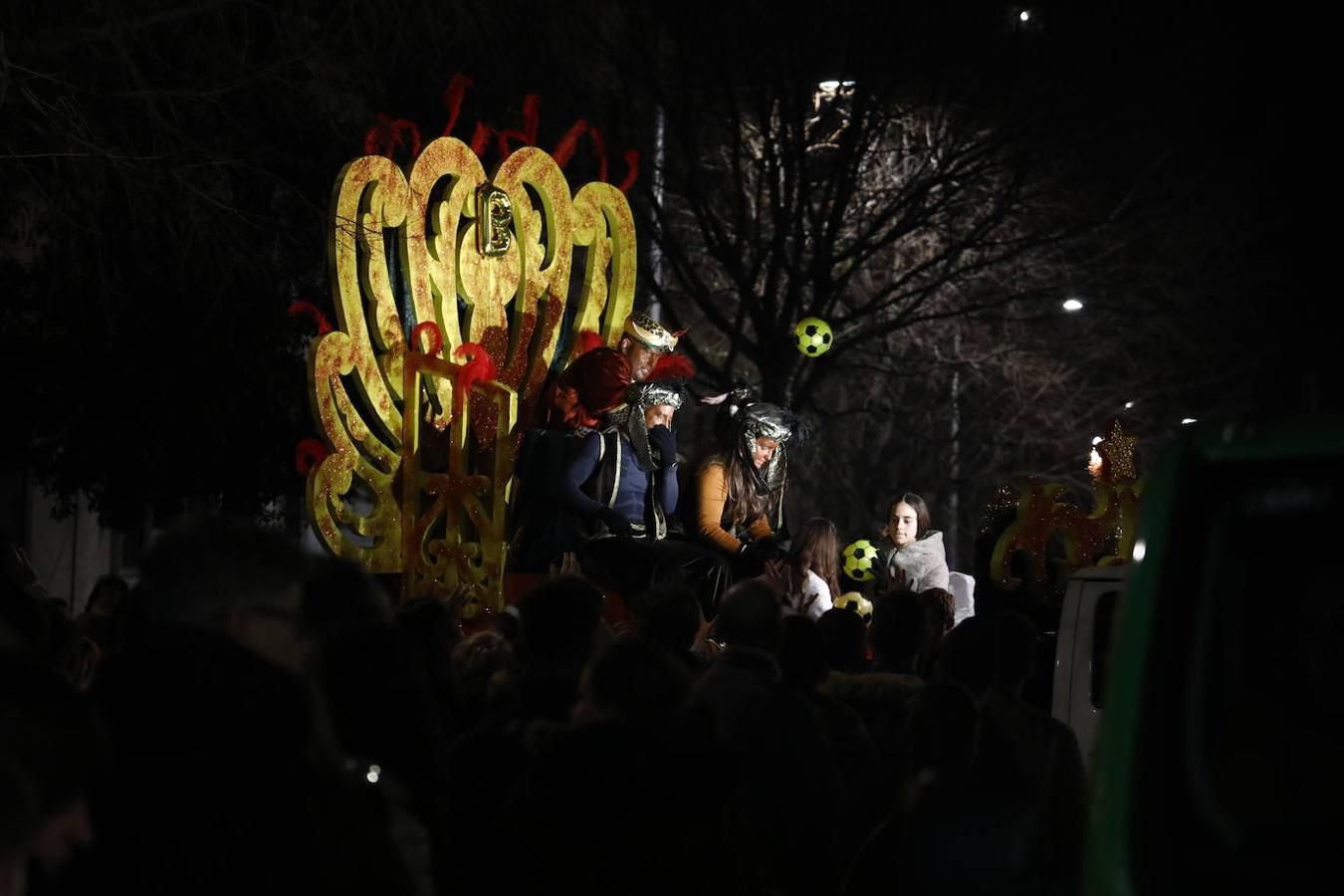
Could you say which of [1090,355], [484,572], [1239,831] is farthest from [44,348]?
[1239,831]

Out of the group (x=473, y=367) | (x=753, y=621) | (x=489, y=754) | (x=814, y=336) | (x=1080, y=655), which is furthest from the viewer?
(x=814, y=336)

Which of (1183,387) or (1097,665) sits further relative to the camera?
(1183,387)

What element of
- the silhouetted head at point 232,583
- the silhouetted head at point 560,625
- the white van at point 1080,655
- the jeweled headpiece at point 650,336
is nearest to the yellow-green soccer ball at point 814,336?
the jeweled headpiece at point 650,336

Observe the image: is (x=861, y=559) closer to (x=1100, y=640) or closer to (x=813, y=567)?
(x=813, y=567)

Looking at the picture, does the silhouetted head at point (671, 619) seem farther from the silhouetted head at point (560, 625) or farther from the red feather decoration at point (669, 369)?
the red feather decoration at point (669, 369)

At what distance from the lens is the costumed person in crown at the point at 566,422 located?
1218 centimetres

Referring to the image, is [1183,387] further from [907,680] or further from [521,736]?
[521,736]

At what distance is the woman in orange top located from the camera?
1149 centimetres

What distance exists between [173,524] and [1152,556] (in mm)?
1798

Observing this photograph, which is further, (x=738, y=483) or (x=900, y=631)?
(x=738, y=483)

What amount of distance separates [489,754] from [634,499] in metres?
7.19

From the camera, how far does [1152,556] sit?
3500 mm

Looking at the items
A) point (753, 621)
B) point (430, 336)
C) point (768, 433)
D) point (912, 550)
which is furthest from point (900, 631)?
point (430, 336)

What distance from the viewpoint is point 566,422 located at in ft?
41.8
